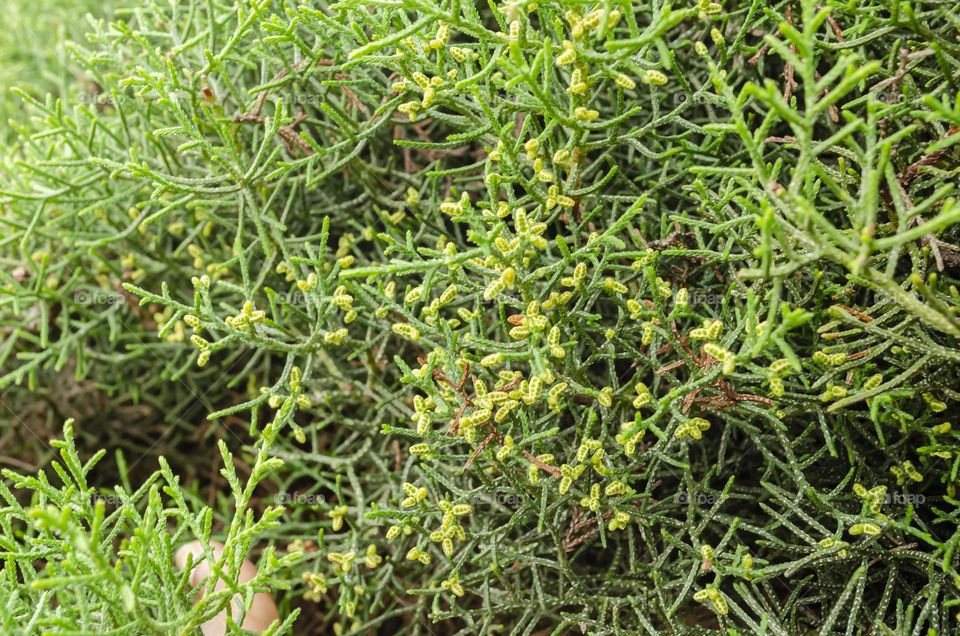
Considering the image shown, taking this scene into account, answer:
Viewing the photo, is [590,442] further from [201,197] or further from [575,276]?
[201,197]
